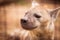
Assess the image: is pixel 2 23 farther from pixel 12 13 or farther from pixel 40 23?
pixel 40 23

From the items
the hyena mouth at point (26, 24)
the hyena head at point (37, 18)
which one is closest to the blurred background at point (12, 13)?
the hyena head at point (37, 18)

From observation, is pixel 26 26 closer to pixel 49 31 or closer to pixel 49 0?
pixel 49 31

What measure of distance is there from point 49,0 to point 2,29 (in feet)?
1.23

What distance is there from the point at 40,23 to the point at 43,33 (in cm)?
7

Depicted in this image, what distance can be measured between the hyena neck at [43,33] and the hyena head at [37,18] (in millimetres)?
21

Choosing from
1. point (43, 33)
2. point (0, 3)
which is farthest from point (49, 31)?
point (0, 3)

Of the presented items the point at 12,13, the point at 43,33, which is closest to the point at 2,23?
the point at 12,13

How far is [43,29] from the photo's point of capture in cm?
101

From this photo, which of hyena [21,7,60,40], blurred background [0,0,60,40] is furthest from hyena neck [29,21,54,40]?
blurred background [0,0,60,40]

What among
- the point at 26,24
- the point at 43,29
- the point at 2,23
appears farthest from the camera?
the point at 2,23

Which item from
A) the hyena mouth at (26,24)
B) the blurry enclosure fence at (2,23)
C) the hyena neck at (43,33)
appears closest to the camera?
the hyena mouth at (26,24)

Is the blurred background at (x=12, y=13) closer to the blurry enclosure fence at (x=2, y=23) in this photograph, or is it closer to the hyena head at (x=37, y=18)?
the blurry enclosure fence at (x=2, y=23)

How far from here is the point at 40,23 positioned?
983mm

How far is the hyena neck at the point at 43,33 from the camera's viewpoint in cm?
101
